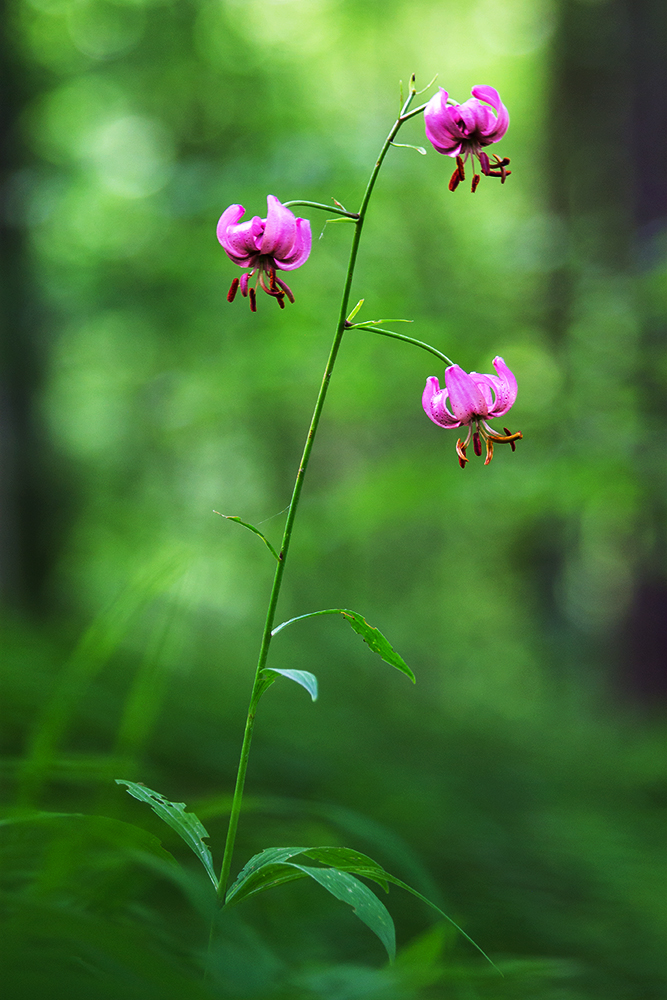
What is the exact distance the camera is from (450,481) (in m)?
3.65

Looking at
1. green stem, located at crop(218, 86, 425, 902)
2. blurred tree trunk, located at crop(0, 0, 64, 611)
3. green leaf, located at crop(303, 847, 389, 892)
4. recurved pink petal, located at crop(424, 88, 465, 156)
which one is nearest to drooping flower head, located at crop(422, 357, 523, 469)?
green stem, located at crop(218, 86, 425, 902)

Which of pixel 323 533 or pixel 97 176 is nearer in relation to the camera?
pixel 323 533

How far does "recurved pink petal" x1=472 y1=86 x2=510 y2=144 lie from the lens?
0.88 meters

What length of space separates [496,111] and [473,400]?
0.36 m

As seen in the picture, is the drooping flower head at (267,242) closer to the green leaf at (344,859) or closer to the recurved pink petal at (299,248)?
the recurved pink petal at (299,248)

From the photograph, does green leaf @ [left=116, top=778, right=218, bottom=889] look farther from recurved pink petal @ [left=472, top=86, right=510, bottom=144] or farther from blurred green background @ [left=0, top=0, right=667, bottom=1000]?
recurved pink petal @ [left=472, top=86, right=510, bottom=144]

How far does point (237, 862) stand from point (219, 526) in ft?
16.8

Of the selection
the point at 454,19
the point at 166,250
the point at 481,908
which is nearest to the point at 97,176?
the point at 166,250

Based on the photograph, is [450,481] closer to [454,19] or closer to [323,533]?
[323,533]

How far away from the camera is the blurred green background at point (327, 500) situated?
115cm

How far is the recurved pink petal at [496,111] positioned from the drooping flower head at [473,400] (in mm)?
274

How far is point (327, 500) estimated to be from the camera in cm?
405

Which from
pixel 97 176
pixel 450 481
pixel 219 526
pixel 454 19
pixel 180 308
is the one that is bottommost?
pixel 219 526

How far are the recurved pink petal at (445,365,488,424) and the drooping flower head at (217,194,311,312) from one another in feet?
0.76
